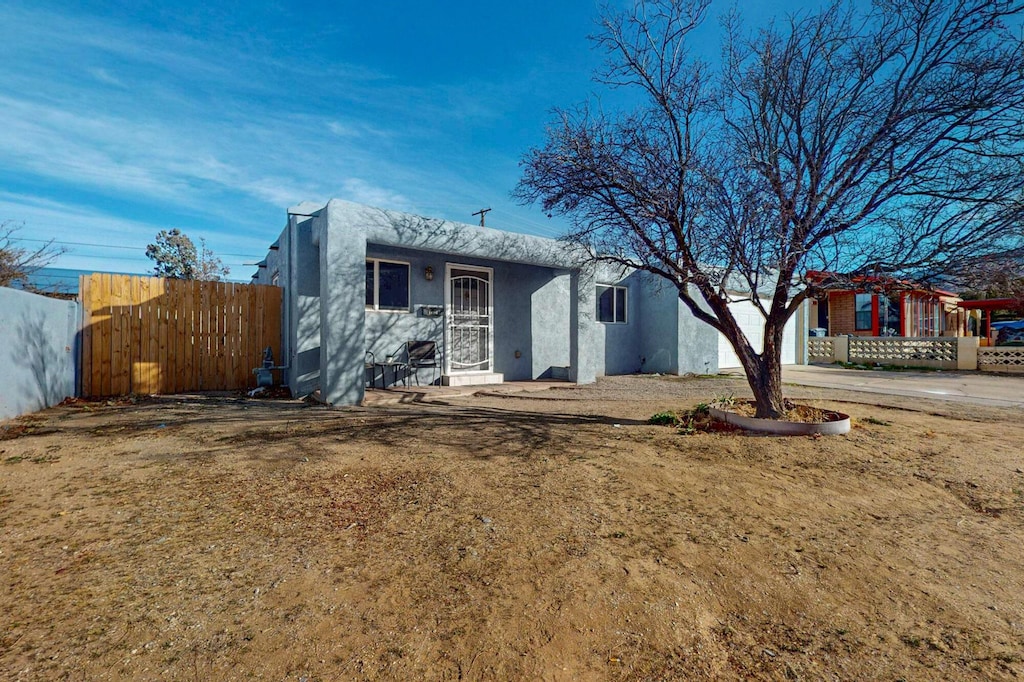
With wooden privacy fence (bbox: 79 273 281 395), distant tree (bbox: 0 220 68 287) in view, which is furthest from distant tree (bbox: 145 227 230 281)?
wooden privacy fence (bbox: 79 273 281 395)

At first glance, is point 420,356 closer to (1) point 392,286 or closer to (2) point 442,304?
(2) point 442,304

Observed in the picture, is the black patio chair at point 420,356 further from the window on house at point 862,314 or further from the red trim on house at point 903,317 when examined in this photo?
the red trim on house at point 903,317

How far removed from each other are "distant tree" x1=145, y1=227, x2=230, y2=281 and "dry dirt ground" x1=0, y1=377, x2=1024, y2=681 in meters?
28.0

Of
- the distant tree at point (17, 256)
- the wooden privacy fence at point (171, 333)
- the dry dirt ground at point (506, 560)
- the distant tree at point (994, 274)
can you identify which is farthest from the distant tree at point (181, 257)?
the distant tree at point (994, 274)

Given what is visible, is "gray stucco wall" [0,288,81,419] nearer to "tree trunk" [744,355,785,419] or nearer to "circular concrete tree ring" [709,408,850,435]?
"circular concrete tree ring" [709,408,850,435]

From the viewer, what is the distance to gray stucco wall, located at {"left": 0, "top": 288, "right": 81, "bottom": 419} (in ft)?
18.6

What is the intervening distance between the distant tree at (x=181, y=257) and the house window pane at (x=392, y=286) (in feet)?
80.8

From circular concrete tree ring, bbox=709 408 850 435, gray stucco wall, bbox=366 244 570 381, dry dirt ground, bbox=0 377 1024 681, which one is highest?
gray stucco wall, bbox=366 244 570 381

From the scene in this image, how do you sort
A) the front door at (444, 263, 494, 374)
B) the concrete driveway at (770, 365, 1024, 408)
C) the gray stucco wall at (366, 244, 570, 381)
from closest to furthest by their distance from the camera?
1. the gray stucco wall at (366, 244, 570, 381)
2. the concrete driveway at (770, 365, 1024, 408)
3. the front door at (444, 263, 494, 374)

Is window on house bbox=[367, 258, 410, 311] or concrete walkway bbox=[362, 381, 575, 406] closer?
concrete walkway bbox=[362, 381, 575, 406]

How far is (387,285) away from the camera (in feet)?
29.6

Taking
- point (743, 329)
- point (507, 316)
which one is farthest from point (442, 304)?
point (743, 329)

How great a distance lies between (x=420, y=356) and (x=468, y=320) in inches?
56.5

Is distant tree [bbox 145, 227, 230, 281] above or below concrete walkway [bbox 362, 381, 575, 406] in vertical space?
above
